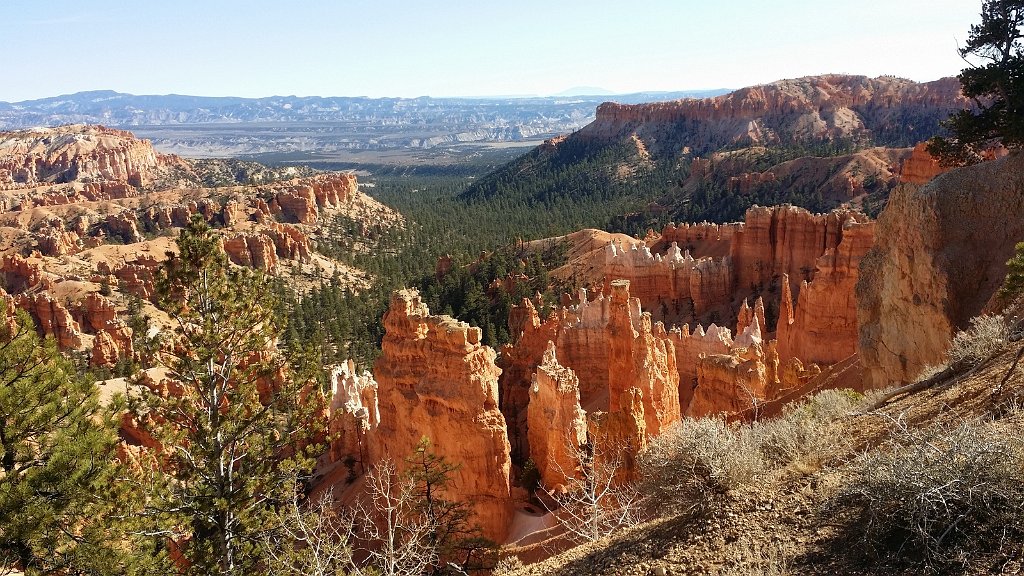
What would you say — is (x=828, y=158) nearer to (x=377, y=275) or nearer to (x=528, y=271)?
(x=528, y=271)

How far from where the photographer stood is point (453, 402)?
16.3 m

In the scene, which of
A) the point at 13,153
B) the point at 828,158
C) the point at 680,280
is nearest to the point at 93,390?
the point at 680,280

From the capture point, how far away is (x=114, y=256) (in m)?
75.7

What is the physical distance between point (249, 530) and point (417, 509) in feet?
12.4

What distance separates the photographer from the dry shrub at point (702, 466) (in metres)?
8.33

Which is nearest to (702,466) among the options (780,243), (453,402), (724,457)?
(724,457)

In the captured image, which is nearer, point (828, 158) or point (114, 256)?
point (114, 256)

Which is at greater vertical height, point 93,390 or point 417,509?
point 93,390

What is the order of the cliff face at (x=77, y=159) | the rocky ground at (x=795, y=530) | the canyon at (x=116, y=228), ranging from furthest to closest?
the cliff face at (x=77, y=159), the canyon at (x=116, y=228), the rocky ground at (x=795, y=530)

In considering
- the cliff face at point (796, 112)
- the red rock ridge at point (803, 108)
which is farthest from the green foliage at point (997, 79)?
the red rock ridge at point (803, 108)

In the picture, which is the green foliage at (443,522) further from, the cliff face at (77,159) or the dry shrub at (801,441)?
the cliff face at (77,159)

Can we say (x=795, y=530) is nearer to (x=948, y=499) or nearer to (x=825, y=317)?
(x=948, y=499)

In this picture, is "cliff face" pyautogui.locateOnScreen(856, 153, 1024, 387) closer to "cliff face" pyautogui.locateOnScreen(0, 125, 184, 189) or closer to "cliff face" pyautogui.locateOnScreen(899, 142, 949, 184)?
"cliff face" pyautogui.locateOnScreen(899, 142, 949, 184)

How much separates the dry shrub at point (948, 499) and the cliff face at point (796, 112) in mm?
131936
